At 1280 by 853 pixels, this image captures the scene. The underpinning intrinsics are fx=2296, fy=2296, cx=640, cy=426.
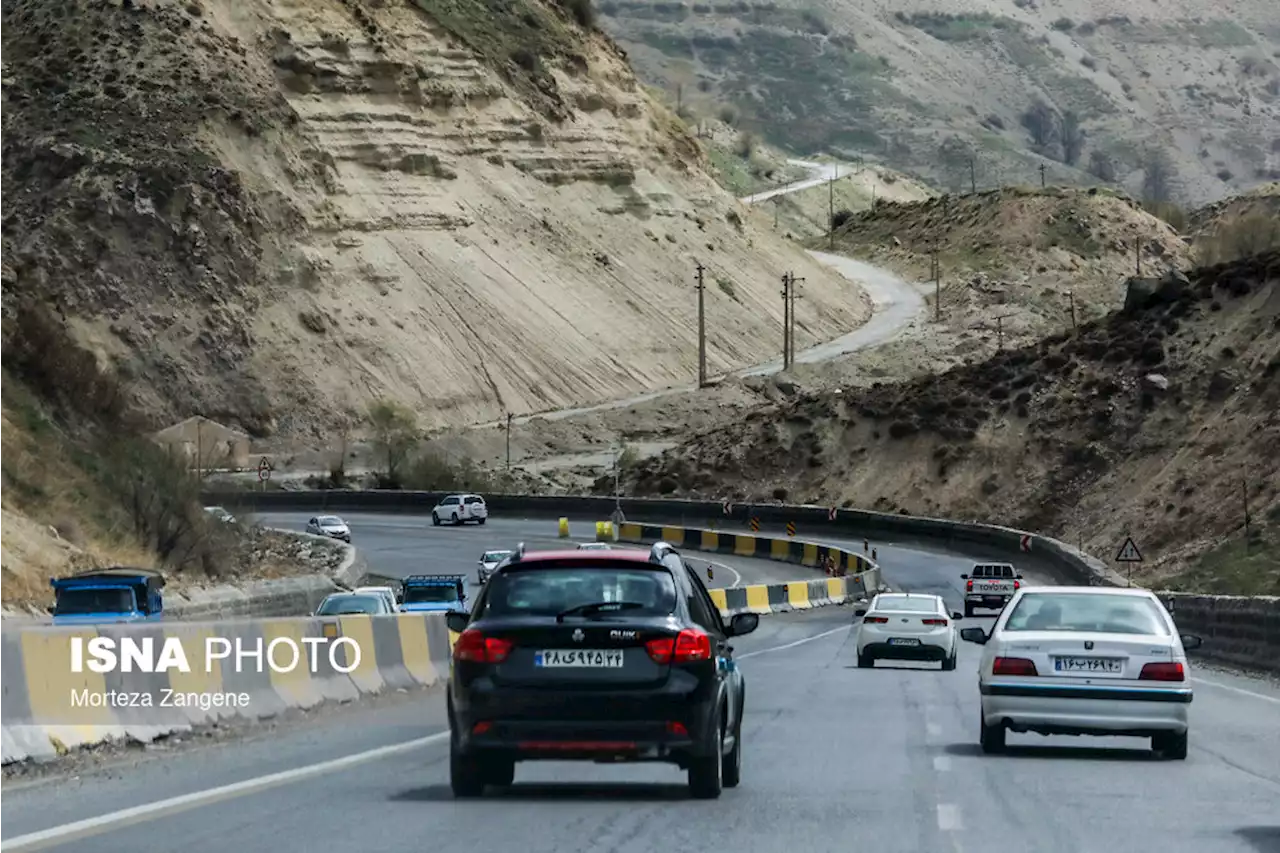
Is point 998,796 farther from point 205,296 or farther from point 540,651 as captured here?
point 205,296

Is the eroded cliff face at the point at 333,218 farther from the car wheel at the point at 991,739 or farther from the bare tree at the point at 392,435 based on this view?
the car wheel at the point at 991,739

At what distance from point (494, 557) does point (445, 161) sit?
53464mm

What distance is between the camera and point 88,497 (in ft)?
159

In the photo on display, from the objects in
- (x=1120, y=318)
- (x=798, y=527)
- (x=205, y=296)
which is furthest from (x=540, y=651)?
(x=205, y=296)

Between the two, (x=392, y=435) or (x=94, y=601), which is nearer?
(x=94, y=601)

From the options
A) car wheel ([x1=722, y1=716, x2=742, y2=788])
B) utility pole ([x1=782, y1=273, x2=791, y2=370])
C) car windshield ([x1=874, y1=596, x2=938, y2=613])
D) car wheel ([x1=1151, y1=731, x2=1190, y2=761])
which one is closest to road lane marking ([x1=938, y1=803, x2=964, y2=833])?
car wheel ([x1=722, y1=716, x2=742, y2=788])

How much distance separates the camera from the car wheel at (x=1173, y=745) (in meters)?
17.2

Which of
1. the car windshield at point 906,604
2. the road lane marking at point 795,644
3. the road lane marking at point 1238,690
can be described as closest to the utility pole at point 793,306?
the road lane marking at point 795,644

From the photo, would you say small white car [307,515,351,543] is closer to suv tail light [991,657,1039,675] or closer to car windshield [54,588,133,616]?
car windshield [54,588,133,616]

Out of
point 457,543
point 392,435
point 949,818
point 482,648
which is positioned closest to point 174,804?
point 482,648

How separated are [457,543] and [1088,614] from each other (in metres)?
57.4

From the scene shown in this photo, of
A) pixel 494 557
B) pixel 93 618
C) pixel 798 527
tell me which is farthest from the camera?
pixel 798 527

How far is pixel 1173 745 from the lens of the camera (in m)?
17.3

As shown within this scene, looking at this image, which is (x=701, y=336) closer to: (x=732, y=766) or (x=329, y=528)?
(x=329, y=528)
